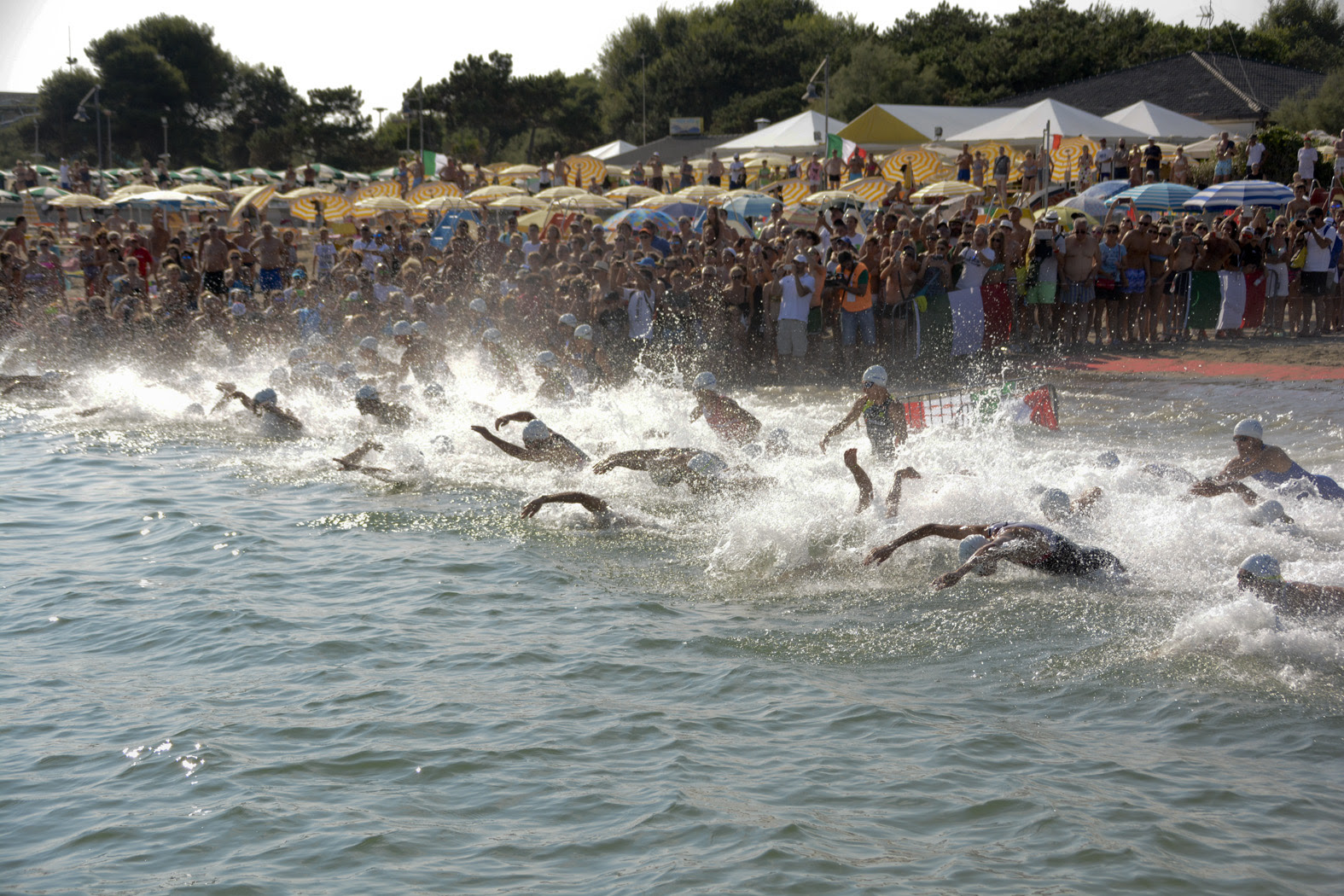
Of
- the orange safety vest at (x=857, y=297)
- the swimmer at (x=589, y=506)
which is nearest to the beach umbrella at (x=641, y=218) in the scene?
the orange safety vest at (x=857, y=297)

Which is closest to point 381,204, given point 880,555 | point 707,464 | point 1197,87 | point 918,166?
point 918,166

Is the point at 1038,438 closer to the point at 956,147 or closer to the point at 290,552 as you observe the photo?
the point at 290,552

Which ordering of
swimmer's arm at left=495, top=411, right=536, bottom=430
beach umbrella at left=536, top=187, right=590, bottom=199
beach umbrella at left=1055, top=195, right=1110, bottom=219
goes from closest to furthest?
swimmer's arm at left=495, top=411, right=536, bottom=430 < beach umbrella at left=1055, top=195, right=1110, bottom=219 < beach umbrella at left=536, top=187, right=590, bottom=199

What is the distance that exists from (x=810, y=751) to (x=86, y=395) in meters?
15.2

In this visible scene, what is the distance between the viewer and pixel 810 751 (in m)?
6.07

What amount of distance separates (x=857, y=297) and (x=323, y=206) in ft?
52.0

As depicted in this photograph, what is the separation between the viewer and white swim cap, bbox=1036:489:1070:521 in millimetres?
8680

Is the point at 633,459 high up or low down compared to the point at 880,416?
down

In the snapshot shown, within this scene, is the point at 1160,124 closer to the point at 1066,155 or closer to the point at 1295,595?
the point at 1066,155

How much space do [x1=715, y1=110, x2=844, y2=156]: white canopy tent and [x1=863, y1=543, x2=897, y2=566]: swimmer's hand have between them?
20.4 m

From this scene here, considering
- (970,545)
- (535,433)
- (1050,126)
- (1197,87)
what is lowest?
(970,545)

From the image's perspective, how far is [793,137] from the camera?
93.6 ft

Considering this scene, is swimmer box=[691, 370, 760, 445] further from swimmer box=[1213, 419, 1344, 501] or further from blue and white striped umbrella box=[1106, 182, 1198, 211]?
blue and white striped umbrella box=[1106, 182, 1198, 211]

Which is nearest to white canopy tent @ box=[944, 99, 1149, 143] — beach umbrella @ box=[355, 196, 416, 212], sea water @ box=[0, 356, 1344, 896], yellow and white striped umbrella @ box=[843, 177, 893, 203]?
yellow and white striped umbrella @ box=[843, 177, 893, 203]
